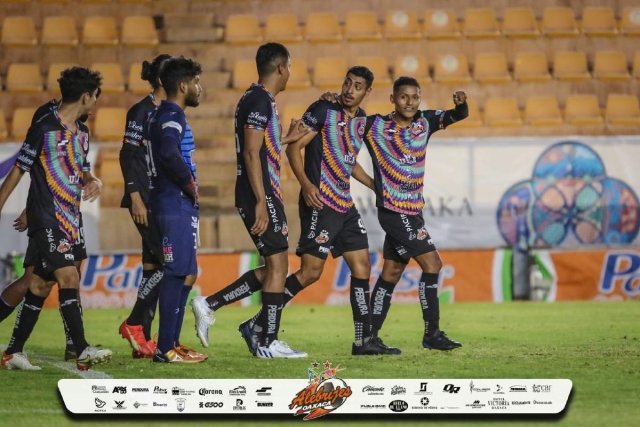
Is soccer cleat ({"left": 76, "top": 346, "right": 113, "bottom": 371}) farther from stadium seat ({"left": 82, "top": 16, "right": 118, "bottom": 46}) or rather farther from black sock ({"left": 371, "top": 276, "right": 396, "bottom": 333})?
stadium seat ({"left": 82, "top": 16, "right": 118, "bottom": 46})

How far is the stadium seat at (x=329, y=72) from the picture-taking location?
17.2 meters

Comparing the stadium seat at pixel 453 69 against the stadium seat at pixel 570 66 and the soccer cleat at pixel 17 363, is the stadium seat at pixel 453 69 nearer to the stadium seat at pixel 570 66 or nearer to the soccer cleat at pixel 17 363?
the stadium seat at pixel 570 66

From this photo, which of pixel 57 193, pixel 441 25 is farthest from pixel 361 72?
pixel 441 25

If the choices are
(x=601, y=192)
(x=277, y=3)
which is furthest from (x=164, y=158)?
(x=277, y=3)

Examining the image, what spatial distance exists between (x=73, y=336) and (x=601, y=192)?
870 centimetres

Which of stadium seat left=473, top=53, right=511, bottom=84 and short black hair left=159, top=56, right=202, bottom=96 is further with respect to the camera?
stadium seat left=473, top=53, right=511, bottom=84

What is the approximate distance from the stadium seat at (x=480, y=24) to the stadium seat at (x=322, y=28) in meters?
2.08

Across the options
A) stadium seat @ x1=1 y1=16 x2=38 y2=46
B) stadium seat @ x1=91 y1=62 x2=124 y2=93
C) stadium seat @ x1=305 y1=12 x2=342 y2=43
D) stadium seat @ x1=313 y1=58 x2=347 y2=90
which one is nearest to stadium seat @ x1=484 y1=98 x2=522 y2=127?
stadium seat @ x1=313 y1=58 x2=347 y2=90

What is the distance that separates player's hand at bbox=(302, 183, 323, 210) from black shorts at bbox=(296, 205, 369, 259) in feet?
0.23

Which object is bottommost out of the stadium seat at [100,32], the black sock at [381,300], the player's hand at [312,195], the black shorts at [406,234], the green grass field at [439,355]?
the green grass field at [439,355]

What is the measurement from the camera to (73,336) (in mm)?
7121

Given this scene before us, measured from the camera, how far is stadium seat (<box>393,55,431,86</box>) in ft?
57.1

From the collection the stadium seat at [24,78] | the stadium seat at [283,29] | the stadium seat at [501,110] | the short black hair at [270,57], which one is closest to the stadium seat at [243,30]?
the stadium seat at [283,29]

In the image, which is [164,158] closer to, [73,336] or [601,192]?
[73,336]
